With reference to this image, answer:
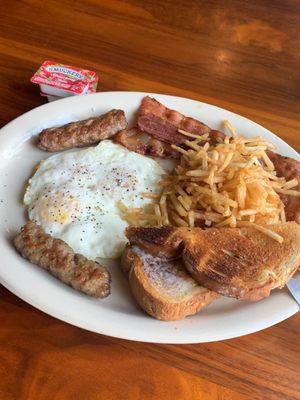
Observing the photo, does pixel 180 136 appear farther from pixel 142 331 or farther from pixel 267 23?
→ pixel 267 23

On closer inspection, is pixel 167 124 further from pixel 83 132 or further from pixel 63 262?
pixel 63 262

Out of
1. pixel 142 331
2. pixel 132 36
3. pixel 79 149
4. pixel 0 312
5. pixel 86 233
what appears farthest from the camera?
pixel 132 36

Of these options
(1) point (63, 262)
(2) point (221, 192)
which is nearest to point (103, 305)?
(1) point (63, 262)

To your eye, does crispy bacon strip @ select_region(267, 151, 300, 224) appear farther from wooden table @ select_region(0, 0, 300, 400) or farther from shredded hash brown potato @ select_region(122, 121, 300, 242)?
wooden table @ select_region(0, 0, 300, 400)

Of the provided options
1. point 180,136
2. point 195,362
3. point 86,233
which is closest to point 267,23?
point 180,136

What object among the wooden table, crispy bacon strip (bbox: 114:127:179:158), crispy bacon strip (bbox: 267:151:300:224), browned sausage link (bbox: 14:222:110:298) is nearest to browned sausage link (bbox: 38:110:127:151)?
crispy bacon strip (bbox: 114:127:179:158)

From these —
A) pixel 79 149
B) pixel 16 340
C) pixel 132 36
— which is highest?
pixel 132 36

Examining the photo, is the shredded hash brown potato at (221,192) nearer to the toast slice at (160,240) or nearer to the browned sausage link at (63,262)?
the toast slice at (160,240)
